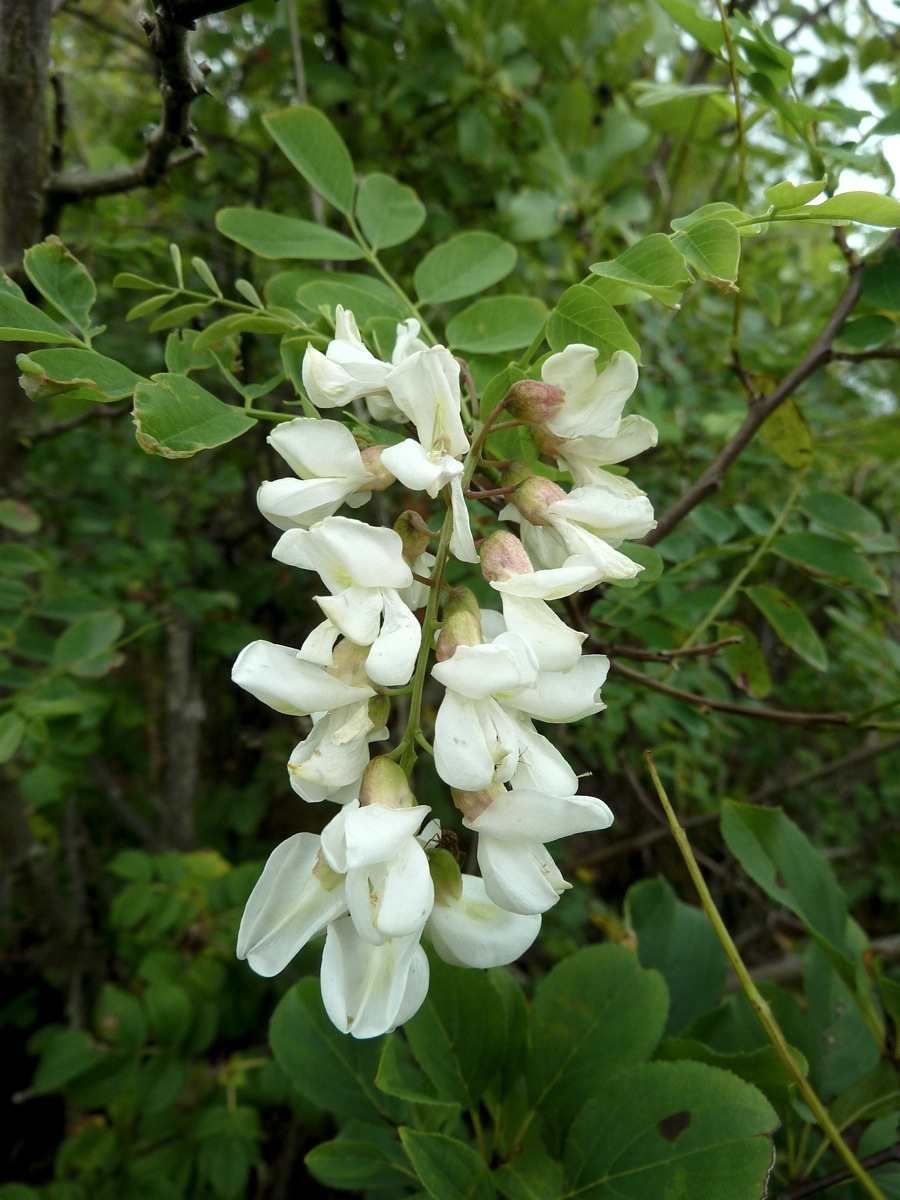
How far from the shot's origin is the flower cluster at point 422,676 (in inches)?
16.0

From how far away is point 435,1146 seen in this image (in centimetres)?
50

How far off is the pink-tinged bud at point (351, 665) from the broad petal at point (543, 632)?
0.27 ft

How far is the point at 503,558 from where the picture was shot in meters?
0.46

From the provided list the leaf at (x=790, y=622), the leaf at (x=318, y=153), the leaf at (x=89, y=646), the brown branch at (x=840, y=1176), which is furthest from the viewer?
the leaf at (x=89, y=646)

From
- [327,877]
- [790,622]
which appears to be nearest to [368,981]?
[327,877]

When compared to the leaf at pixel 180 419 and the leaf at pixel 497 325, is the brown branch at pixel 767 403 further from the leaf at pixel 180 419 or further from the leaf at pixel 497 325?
the leaf at pixel 180 419

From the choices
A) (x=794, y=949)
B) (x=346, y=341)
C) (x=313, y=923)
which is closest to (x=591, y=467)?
(x=346, y=341)

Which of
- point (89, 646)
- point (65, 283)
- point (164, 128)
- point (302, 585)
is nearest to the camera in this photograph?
point (65, 283)

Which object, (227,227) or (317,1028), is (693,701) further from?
(227,227)

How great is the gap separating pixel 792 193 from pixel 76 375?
46 cm

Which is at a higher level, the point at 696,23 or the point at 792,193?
the point at 696,23

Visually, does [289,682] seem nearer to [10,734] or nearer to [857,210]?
[857,210]

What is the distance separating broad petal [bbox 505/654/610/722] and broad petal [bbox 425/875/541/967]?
0.11 metres

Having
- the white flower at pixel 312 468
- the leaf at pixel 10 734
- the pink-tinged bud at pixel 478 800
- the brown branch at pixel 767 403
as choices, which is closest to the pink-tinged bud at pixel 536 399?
the white flower at pixel 312 468
